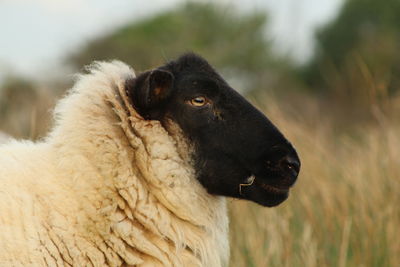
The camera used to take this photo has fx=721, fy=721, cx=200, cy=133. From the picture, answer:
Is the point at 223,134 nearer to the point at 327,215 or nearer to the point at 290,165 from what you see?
the point at 290,165

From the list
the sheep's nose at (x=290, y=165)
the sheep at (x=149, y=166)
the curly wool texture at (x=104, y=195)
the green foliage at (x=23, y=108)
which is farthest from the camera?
the green foliage at (x=23, y=108)

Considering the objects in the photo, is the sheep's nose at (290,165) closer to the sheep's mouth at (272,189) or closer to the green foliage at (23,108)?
the sheep's mouth at (272,189)

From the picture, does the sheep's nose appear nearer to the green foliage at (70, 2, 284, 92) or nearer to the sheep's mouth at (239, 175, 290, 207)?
the sheep's mouth at (239, 175, 290, 207)

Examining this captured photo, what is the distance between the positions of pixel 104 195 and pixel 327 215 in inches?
115

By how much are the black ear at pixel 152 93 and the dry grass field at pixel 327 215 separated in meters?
1.57

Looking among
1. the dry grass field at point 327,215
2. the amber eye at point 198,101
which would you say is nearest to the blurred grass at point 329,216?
the dry grass field at point 327,215

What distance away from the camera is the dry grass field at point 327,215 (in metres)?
5.49

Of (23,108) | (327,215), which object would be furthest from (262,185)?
(23,108)

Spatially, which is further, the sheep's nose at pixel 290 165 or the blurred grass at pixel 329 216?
the blurred grass at pixel 329 216

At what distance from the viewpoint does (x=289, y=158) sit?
3842 millimetres

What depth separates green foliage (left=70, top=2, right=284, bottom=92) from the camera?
27.8 meters

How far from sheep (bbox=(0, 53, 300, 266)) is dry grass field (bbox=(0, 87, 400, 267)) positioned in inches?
54.4

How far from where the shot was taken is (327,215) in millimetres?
6109

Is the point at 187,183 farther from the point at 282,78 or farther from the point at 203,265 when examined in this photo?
the point at 282,78
